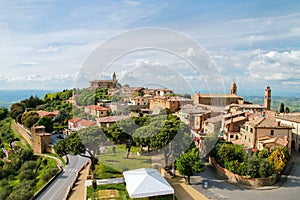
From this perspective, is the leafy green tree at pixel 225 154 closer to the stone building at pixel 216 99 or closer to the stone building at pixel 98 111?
the stone building at pixel 98 111

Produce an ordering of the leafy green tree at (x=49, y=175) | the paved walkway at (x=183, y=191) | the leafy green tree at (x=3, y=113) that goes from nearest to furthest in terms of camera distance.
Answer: the paved walkway at (x=183, y=191)
the leafy green tree at (x=49, y=175)
the leafy green tree at (x=3, y=113)

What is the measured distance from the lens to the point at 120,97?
134 ft

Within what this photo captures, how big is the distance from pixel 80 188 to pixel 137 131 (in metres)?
4.75

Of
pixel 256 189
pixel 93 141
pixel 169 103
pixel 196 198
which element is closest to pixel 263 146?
pixel 256 189

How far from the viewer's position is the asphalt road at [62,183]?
14371 mm

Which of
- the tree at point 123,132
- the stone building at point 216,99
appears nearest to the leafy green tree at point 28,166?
the tree at point 123,132

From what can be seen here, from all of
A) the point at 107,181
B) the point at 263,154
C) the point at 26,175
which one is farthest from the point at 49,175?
the point at 263,154

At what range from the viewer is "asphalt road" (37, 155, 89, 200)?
47.1 ft

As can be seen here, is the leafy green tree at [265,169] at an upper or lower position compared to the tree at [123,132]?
lower

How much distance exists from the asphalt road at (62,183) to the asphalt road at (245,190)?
7679 mm

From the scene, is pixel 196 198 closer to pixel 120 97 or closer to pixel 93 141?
pixel 93 141

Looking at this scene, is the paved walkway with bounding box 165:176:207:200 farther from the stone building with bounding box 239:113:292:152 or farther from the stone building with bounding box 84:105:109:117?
the stone building with bounding box 84:105:109:117

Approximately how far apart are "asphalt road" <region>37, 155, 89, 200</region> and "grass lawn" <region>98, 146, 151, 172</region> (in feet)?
8.23

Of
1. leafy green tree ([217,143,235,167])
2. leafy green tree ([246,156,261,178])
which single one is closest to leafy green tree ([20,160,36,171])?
leafy green tree ([217,143,235,167])
